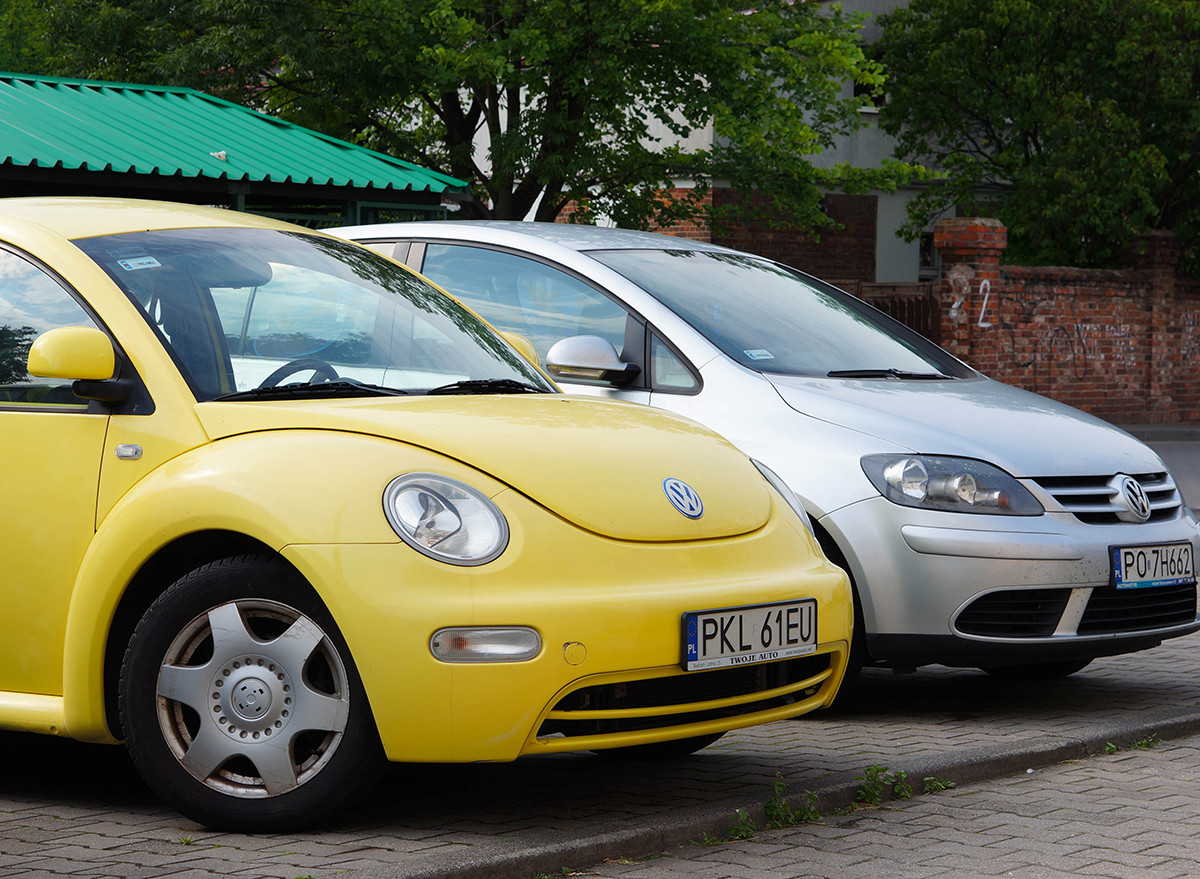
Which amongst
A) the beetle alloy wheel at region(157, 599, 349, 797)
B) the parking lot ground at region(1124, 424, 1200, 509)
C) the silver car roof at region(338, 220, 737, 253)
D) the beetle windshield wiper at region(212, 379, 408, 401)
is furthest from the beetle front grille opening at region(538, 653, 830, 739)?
the parking lot ground at region(1124, 424, 1200, 509)

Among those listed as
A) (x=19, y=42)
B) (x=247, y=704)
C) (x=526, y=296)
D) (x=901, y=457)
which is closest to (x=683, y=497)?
(x=247, y=704)

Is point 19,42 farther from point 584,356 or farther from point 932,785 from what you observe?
point 932,785

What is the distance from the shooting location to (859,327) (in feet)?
21.7

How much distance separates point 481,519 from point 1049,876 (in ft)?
5.33

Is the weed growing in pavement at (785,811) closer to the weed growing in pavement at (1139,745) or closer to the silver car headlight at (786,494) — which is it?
the silver car headlight at (786,494)

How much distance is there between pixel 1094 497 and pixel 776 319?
1.47m

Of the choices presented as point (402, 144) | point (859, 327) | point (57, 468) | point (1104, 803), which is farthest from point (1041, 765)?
point (402, 144)

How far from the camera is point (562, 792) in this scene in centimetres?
446

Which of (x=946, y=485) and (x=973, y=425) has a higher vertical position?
(x=973, y=425)

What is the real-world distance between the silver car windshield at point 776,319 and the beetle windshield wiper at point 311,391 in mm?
1908

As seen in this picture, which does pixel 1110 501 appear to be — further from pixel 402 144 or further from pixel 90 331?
pixel 402 144

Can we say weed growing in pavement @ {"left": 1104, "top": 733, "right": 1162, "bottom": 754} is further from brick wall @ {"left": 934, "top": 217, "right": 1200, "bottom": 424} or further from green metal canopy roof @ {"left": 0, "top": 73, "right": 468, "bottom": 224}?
brick wall @ {"left": 934, "top": 217, "right": 1200, "bottom": 424}

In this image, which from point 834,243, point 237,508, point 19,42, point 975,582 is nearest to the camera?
point 237,508

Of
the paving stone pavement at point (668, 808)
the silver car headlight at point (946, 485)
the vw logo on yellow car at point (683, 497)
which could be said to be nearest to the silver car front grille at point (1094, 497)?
the silver car headlight at point (946, 485)
